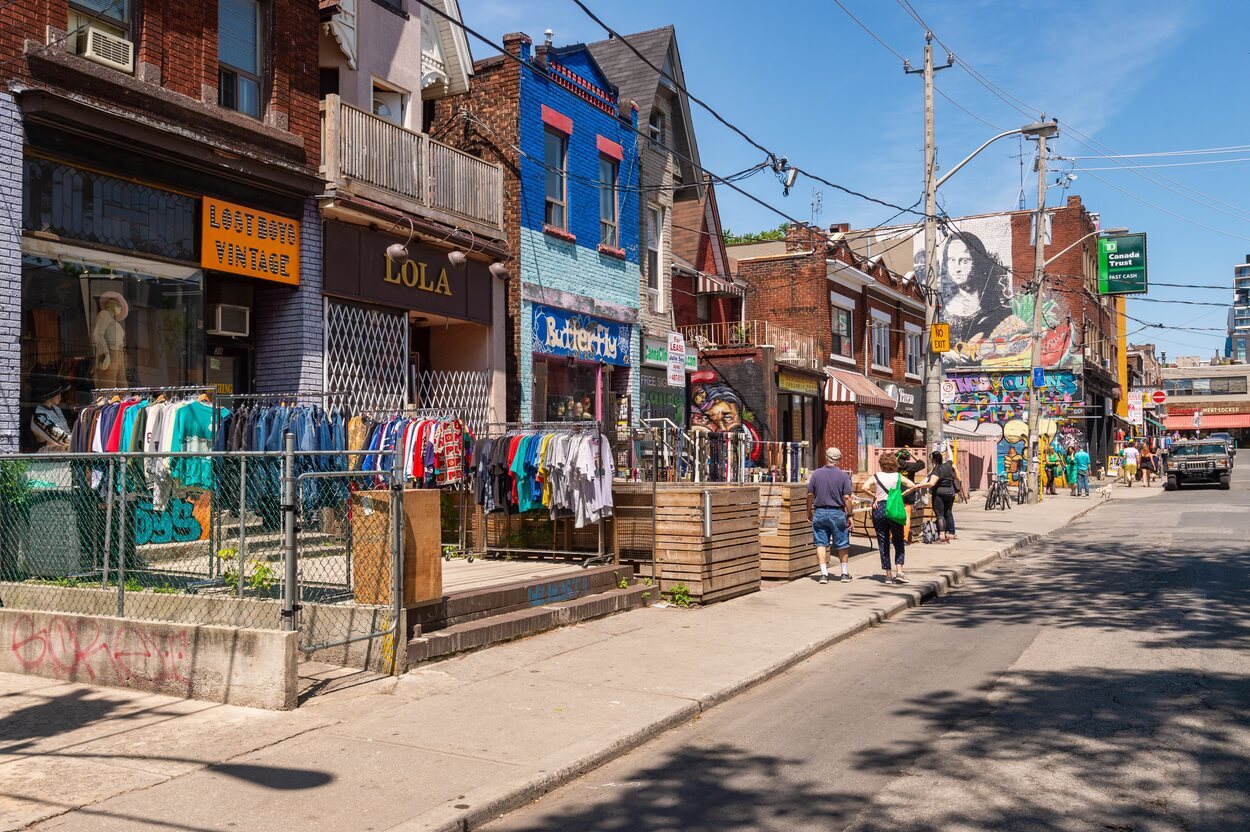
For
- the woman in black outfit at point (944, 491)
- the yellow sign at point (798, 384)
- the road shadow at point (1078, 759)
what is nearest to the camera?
the road shadow at point (1078, 759)

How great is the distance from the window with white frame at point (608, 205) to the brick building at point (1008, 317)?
3041 cm

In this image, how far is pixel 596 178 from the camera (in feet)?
69.6

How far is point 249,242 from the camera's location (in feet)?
43.1

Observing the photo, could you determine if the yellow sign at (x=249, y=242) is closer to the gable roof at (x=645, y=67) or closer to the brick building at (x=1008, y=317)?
the gable roof at (x=645, y=67)

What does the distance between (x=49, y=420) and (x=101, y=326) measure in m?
1.25

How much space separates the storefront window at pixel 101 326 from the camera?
1083 centimetres

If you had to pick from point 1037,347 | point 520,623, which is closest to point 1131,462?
point 1037,347

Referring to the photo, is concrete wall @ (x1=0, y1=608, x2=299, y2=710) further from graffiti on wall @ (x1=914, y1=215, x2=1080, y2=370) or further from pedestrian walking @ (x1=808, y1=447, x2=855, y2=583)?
graffiti on wall @ (x1=914, y1=215, x2=1080, y2=370)

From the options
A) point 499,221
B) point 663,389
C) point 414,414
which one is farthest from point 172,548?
point 663,389

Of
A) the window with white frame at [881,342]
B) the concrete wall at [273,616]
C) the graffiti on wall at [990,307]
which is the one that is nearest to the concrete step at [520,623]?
the concrete wall at [273,616]

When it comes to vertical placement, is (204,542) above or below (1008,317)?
below

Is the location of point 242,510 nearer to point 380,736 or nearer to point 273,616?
point 273,616

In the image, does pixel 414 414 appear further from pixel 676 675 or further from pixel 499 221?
pixel 676 675

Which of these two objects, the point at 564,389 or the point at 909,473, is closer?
the point at 909,473
